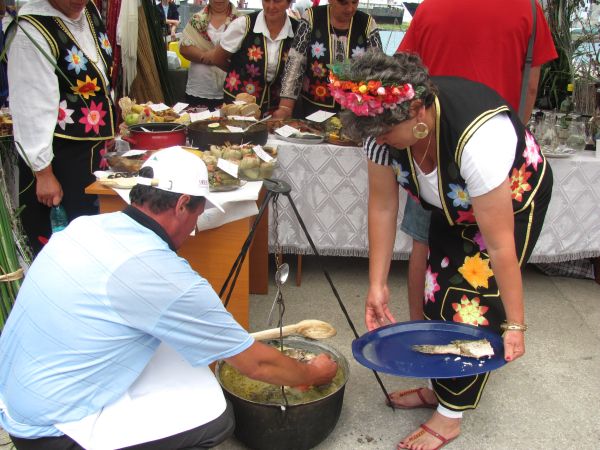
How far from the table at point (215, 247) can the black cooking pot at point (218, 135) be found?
1.78 ft

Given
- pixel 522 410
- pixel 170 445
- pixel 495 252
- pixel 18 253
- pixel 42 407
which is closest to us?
pixel 42 407

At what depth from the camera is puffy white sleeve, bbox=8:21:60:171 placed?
2561 mm

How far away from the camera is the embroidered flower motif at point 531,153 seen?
80.1 inches

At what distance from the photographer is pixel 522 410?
2.60m

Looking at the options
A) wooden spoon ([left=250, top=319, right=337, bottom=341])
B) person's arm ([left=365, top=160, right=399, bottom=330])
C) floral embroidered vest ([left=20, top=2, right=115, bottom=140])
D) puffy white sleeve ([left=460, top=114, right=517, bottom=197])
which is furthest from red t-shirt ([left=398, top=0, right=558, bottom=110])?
floral embroidered vest ([left=20, top=2, right=115, bottom=140])

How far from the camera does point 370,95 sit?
1.66m

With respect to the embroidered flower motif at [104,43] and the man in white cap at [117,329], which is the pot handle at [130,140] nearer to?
the embroidered flower motif at [104,43]

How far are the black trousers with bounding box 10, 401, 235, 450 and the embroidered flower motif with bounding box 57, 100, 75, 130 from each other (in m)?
1.55

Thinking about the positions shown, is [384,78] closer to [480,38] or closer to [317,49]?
[480,38]

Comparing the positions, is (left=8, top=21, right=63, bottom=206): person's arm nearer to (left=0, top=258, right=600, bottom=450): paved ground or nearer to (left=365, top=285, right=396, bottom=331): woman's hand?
(left=0, top=258, right=600, bottom=450): paved ground

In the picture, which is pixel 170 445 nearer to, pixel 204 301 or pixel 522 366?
pixel 204 301

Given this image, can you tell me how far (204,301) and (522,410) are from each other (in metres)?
1.73

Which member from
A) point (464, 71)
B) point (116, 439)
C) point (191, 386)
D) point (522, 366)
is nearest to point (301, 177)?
point (464, 71)

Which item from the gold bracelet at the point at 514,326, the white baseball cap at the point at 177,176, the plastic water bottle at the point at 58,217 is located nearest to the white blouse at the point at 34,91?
the plastic water bottle at the point at 58,217
